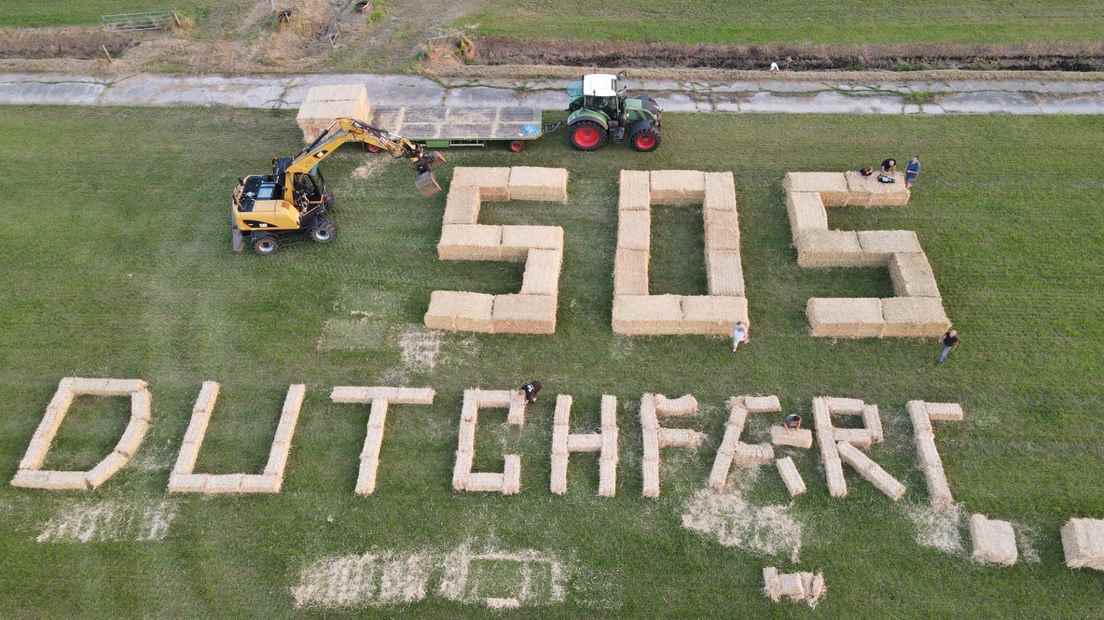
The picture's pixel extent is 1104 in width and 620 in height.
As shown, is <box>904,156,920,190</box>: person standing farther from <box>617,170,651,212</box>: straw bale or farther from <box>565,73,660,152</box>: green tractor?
<box>617,170,651,212</box>: straw bale

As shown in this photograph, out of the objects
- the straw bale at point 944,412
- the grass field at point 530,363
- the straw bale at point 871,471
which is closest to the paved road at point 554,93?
the grass field at point 530,363

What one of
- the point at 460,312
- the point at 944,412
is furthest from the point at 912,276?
the point at 460,312

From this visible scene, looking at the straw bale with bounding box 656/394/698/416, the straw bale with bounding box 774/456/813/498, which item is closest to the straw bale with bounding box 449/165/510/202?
the straw bale with bounding box 656/394/698/416

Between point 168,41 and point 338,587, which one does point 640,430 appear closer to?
point 338,587

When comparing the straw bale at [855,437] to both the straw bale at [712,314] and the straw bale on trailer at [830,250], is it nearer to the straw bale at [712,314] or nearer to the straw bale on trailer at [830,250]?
the straw bale at [712,314]

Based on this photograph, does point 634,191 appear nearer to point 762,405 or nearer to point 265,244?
point 762,405

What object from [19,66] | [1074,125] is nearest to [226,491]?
[19,66]
